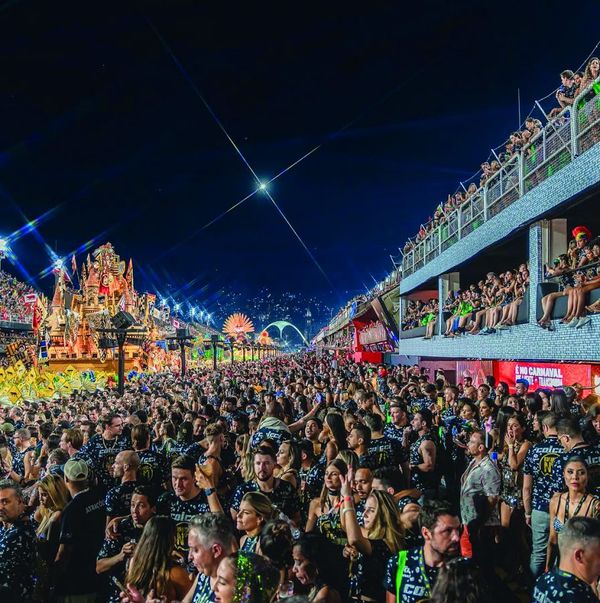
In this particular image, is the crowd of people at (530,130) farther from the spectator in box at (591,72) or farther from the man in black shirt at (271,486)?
the man in black shirt at (271,486)

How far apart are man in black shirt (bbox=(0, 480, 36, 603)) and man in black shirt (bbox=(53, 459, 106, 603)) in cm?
45

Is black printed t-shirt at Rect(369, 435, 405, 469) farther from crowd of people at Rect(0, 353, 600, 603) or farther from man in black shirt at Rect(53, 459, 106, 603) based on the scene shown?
man in black shirt at Rect(53, 459, 106, 603)

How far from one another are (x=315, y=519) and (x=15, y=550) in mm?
2401

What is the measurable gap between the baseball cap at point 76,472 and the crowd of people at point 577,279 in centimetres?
919

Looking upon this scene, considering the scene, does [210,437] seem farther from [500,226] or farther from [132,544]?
[500,226]

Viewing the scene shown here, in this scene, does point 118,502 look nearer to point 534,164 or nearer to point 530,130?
point 534,164

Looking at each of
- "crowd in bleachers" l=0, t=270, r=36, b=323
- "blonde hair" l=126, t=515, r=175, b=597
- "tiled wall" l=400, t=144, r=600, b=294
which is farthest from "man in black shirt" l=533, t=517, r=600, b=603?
"crowd in bleachers" l=0, t=270, r=36, b=323

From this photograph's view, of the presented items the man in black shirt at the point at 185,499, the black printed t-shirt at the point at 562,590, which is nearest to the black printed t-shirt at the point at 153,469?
the man in black shirt at the point at 185,499

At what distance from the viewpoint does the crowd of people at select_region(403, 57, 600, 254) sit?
471 inches

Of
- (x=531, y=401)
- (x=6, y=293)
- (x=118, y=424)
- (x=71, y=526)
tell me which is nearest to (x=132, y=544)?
(x=71, y=526)

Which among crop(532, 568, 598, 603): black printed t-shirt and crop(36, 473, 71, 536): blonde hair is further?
crop(36, 473, 71, 536): blonde hair

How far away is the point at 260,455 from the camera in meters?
5.13

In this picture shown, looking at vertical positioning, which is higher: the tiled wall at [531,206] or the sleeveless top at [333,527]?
the tiled wall at [531,206]

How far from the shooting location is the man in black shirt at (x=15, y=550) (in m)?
3.89
